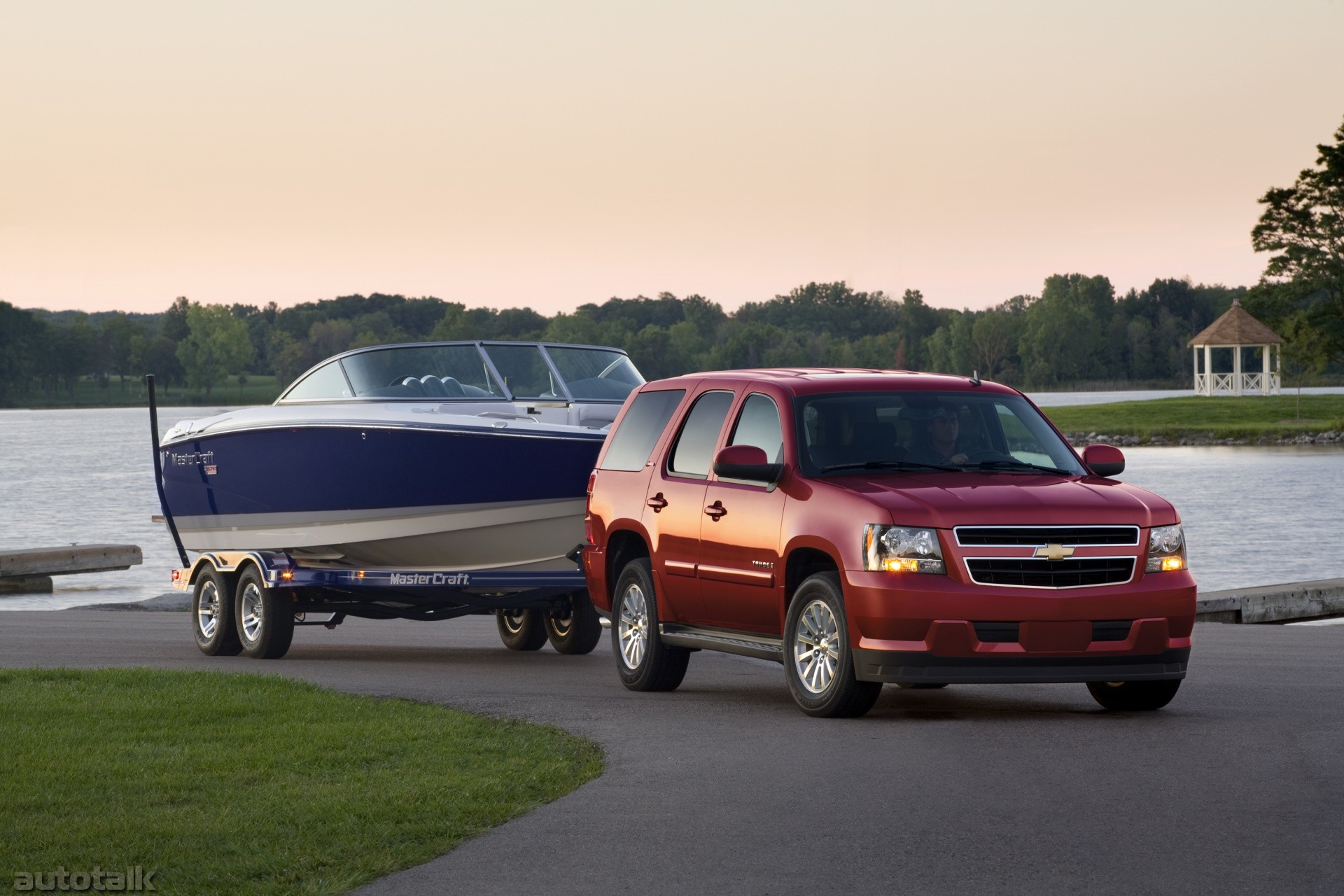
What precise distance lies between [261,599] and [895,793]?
847 centimetres

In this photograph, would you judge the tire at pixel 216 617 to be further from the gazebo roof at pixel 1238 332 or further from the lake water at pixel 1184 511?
the gazebo roof at pixel 1238 332

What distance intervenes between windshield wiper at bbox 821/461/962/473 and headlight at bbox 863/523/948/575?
959 millimetres

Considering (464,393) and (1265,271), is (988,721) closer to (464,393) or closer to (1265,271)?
(464,393)

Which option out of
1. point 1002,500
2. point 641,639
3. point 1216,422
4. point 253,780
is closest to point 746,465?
point 1002,500

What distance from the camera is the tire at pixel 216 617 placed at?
53.4 feet

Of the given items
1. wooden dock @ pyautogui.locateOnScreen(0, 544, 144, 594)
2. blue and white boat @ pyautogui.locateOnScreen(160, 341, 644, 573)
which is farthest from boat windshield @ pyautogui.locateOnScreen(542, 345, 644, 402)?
wooden dock @ pyautogui.locateOnScreen(0, 544, 144, 594)

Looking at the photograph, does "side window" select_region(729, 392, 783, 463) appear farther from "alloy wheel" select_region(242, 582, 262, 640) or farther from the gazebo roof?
the gazebo roof

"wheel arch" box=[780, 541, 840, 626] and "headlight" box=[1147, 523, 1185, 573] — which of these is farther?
"wheel arch" box=[780, 541, 840, 626]

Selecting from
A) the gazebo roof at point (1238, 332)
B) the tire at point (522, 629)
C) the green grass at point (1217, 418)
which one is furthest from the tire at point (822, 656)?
the gazebo roof at point (1238, 332)

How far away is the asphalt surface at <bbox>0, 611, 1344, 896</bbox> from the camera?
22.8 ft

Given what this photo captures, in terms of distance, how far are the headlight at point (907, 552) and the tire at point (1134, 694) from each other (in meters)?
1.43

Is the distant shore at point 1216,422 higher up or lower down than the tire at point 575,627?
lower down

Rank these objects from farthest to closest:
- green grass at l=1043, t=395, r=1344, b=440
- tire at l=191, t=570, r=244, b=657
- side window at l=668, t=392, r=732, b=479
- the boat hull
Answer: green grass at l=1043, t=395, r=1344, b=440 < tire at l=191, t=570, r=244, b=657 < the boat hull < side window at l=668, t=392, r=732, b=479

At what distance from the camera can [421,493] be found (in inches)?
609
